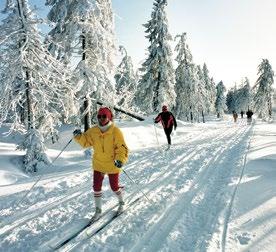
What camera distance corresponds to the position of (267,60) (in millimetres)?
64625

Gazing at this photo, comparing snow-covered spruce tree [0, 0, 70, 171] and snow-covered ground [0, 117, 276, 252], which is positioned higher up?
snow-covered spruce tree [0, 0, 70, 171]

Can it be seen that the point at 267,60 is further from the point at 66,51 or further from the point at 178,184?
the point at 178,184

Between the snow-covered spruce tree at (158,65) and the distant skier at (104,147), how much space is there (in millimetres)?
29819

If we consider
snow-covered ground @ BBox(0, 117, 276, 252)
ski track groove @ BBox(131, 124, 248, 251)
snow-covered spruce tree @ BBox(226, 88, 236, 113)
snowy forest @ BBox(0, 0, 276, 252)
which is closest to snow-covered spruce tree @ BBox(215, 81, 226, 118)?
snow-covered spruce tree @ BBox(226, 88, 236, 113)

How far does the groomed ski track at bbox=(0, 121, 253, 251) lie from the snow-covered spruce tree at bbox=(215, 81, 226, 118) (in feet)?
277

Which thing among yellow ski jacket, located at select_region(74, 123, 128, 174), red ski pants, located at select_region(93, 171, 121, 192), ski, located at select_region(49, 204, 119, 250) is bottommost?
ski, located at select_region(49, 204, 119, 250)

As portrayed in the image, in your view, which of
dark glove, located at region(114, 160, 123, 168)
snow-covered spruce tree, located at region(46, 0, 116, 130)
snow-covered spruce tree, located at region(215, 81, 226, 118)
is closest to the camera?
dark glove, located at region(114, 160, 123, 168)

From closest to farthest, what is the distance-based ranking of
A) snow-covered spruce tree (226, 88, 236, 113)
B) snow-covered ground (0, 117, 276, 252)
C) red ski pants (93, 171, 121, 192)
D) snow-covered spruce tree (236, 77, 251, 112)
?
1. snow-covered ground (0, 117, 276, 252)
2. red ski pants (93, 171, 121, 192)
3. snow-covered spruce tree (236, 77, 251, 112)
4. snow-covered spruce tree (226, 88, 236, 113)

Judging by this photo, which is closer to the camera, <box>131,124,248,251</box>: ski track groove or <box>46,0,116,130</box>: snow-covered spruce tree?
<box>131,124,248,251</box>: ski track groove

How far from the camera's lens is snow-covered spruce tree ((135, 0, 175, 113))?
36094 mm

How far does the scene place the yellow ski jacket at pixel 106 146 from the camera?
6.82 metres

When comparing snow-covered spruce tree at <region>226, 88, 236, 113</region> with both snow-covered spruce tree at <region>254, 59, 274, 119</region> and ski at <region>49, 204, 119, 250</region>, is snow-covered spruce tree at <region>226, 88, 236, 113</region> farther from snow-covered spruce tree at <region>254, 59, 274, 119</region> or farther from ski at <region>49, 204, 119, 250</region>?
ski at <region>49, 204, 119, 250</region>

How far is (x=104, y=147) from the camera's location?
6.88m

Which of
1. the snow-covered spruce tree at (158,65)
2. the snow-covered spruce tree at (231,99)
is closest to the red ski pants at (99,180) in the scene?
the snow-covered spruce tree at (158,65)
